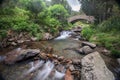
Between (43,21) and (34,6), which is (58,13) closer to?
(43,21)

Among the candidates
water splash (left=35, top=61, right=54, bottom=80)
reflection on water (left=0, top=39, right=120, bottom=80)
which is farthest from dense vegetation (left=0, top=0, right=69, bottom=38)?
water splash (left=35, top=61, right=54, bottom=80)

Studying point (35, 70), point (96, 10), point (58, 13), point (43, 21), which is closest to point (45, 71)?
point (35, 70)

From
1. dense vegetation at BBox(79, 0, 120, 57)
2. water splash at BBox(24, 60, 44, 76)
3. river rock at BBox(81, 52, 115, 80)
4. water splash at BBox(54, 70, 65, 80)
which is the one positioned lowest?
water splash at BBox(54, 70, 65, 80)

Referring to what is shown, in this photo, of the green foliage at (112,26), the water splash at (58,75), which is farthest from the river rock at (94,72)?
the green foliage at (112,26)

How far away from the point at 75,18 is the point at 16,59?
82.5 ft

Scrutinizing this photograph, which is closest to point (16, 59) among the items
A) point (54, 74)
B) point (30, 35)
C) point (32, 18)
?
point (54, 74)

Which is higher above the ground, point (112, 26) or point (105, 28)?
point (112, 26)

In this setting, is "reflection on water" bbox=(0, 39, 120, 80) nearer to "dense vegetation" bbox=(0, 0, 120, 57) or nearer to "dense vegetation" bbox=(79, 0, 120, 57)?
"dense vegetation" bbox=(79, 0, 120, 57)

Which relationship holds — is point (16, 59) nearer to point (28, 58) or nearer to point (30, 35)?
point (28, 58)

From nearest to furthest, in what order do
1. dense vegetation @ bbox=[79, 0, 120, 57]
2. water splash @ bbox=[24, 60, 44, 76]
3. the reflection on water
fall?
the reflection on water < water splash @ bbox=[24, 60, 44, 76] < dense vegetation @ bbox=[79, 0, 120, 57]

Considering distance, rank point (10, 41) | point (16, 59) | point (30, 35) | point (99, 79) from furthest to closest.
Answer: point (30, 35), point (10, 41), point (16, 59), point (99, 79)

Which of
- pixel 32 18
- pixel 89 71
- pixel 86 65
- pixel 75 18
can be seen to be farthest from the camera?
pixel 75 18

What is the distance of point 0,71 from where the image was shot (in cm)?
766

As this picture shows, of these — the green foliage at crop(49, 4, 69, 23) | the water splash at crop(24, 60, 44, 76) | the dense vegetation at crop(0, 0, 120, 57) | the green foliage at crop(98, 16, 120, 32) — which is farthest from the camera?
the green foliage at crop(49, 4, 69, 23)
